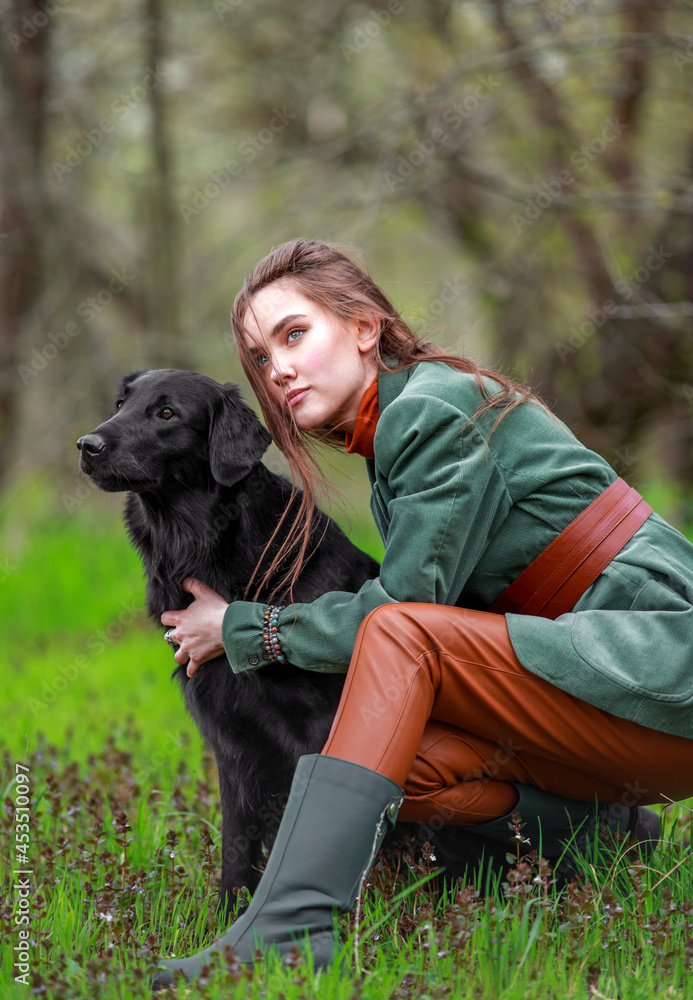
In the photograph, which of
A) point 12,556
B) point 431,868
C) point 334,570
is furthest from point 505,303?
point 431,868

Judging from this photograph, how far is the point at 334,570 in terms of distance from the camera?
7.33 ft

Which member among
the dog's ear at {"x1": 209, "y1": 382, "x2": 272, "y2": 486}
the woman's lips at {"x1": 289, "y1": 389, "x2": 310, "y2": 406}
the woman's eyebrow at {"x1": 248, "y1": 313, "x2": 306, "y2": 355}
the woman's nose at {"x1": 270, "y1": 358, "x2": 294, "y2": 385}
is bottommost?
the dog's ear at {"x1": 209, "y1": 382, "x2": 272, "y2": 486}

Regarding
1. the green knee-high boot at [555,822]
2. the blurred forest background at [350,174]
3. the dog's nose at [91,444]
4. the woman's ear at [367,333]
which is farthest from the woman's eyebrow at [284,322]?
the blurred forest background at [350,174]

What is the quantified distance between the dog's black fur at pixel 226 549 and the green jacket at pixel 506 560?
236 mm

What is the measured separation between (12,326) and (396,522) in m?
6.05

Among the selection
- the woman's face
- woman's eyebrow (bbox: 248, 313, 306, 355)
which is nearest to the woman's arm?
the woman's face

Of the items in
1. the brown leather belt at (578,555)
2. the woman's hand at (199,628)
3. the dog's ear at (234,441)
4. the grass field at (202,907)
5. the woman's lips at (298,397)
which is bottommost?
the grass field at (202,907)

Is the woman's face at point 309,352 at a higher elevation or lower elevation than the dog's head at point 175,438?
higher

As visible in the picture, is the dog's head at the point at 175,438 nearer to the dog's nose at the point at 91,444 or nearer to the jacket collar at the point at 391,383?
the dog's nose at the point at 91,444

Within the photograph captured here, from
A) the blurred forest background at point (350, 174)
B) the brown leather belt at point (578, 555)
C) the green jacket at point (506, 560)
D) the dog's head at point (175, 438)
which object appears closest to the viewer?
the green jacket at point (506, 560)

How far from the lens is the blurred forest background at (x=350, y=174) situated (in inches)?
209

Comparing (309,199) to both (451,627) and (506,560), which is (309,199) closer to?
(506,560)

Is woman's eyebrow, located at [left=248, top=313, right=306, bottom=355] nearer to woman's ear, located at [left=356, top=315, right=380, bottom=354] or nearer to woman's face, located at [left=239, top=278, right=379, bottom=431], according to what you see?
woman's face, located at [left=239, top=278, right=379, bottom=431]

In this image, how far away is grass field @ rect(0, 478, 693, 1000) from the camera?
4.90 feet
